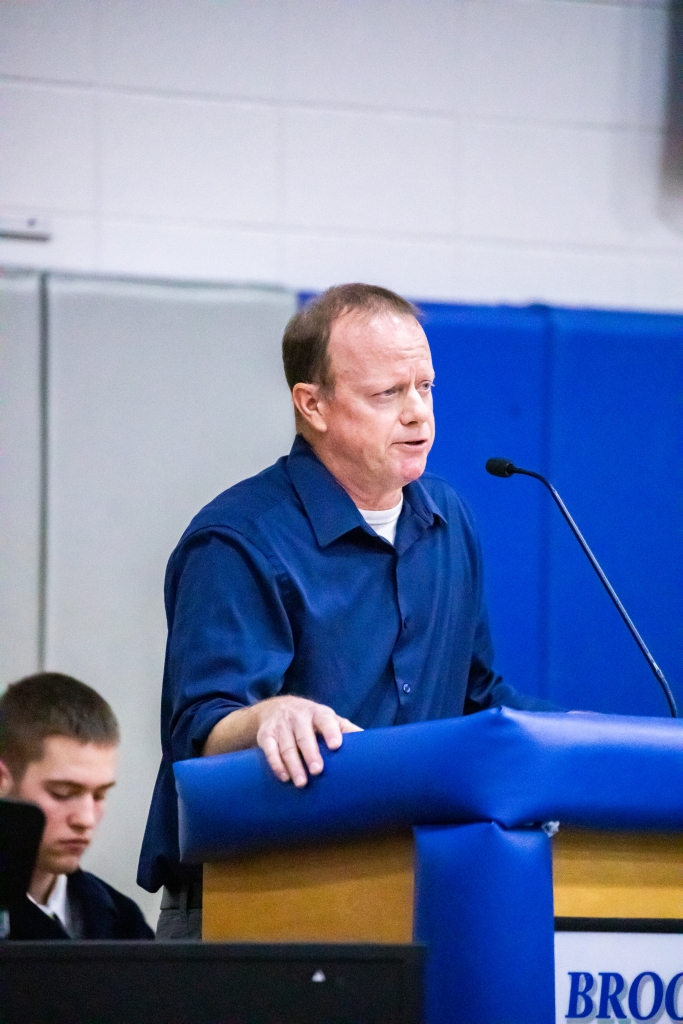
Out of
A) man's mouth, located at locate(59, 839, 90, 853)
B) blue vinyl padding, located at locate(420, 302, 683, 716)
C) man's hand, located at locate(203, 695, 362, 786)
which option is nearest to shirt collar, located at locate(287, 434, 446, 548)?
man's hand, located at locate(203, 695, 362, 786)

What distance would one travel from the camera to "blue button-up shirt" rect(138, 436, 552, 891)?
1.31m

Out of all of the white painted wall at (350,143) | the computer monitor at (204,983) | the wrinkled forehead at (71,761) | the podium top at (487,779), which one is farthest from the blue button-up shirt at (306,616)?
the white painted wall at (350,143)

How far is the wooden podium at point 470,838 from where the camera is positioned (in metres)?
0.97

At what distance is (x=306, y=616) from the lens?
1.40 metres

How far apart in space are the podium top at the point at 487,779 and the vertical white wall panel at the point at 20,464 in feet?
5.58

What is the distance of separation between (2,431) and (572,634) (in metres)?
1.30

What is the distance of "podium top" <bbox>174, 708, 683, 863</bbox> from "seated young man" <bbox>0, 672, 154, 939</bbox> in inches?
32.7

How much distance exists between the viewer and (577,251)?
10.1 ft

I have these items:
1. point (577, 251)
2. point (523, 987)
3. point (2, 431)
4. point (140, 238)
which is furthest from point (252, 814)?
point (577, 251)

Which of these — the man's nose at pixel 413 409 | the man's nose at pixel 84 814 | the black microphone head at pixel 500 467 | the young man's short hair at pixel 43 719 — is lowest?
the man's nose at pixel 84 814

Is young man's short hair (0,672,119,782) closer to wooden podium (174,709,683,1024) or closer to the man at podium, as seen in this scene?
the man at podium

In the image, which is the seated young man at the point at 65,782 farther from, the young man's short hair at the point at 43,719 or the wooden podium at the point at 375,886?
the wooden podium at the point at 375,886

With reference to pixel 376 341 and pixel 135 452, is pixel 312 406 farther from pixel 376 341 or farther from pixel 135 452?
pixel 135 452

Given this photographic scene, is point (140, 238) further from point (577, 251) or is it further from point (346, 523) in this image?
point (346, 523)
